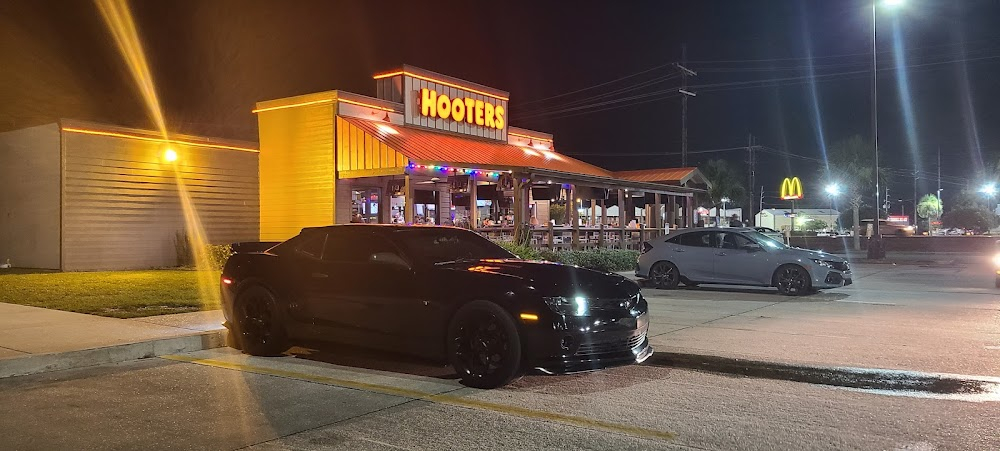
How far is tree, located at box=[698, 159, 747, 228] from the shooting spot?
53.1 metres

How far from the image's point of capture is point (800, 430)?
16.7 feet

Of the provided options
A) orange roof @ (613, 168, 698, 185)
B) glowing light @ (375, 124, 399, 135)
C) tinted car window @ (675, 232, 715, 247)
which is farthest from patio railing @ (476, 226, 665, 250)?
tinted car window @ (675, 232, 715, 247)

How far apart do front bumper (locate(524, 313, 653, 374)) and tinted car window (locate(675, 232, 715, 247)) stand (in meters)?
9.68

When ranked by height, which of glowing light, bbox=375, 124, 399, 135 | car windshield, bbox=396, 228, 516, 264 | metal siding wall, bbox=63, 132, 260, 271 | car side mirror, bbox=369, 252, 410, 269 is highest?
glowing light, bbox=375, 124, 399, 135

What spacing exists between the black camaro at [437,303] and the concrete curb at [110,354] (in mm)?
678

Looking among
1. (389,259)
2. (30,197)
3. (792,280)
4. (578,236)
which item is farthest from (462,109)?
(389,259)

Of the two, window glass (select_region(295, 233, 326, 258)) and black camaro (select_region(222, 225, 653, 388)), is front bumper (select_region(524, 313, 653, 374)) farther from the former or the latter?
window glass (select_region(295, 233, 326, 258))

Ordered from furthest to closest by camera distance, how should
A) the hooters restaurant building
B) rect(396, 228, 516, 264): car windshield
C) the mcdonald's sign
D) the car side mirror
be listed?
the mcdonald's sign
the hooters restaurant building
rect(396, 228, 516, 264): car windshield
the car side mirror

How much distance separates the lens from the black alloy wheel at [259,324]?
26.3 feet

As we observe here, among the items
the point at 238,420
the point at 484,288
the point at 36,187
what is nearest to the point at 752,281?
the point at 484,288

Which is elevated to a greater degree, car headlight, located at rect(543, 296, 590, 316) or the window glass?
the window glass

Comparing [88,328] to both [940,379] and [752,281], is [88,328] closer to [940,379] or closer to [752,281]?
[940,379]

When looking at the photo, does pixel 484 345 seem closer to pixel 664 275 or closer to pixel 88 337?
pixel 88 337

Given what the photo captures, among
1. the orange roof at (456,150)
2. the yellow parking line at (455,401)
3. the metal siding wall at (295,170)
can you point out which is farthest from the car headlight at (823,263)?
the metal siding wall at (295,170)
